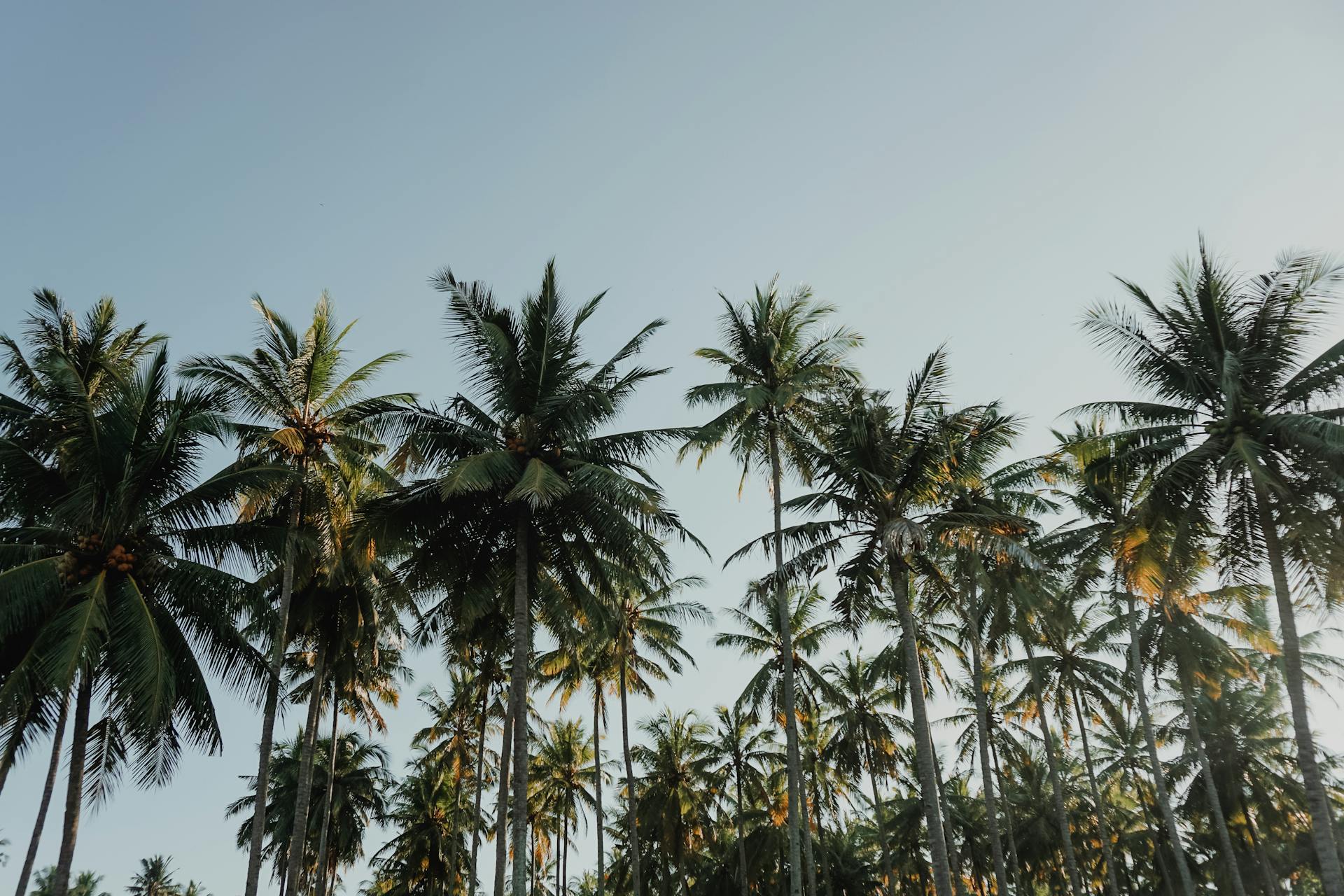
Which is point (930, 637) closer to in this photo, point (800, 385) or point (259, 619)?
point (800, 385)

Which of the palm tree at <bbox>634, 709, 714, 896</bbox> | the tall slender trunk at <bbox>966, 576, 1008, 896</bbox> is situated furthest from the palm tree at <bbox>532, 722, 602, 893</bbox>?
the tall slender trunk at <bbox>966, 576, 1008, 896</bbox>

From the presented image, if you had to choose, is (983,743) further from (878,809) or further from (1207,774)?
(878,809)

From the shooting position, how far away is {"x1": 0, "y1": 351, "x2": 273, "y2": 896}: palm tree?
13.4m

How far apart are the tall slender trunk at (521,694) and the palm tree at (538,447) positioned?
37mm

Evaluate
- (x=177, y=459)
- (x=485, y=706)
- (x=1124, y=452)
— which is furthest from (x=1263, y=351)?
(x=485, y=706)

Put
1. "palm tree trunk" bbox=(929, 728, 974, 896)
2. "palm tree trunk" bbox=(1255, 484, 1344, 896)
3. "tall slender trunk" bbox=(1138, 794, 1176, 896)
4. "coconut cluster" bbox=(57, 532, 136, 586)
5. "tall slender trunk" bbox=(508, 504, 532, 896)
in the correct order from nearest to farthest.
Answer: "palm tree trunk" bbox=(1255, 484, 1344, 896) < "coconut cluster" bbox=(57, 532, 136, 586) < "tall slender trunk" bbox=(508, 504, 532, 896) < "palm tree trunk" bbox=(929, 728, 974, 896) < "tall slender trunk" bbox=(1138, 794, 1176, 896)

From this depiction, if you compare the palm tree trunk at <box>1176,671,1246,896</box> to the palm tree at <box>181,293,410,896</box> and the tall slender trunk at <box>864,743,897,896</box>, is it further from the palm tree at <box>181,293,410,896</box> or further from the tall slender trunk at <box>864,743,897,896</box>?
the palm tree at <box>181,293,410,896</box>

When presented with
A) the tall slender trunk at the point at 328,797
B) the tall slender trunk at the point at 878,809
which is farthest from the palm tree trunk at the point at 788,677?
the tall slender trunk at the point at 328,797

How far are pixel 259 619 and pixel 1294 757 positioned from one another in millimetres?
34094

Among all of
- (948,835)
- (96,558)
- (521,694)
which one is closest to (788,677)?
(521,694)

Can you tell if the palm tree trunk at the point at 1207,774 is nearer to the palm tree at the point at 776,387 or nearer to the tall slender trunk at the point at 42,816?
the palm tree at the point at 776,387

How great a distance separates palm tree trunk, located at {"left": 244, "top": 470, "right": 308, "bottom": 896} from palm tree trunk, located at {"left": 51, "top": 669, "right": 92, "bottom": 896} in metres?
2.77

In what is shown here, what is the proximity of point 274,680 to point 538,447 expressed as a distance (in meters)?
6.47

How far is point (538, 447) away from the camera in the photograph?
17750 millimetres
